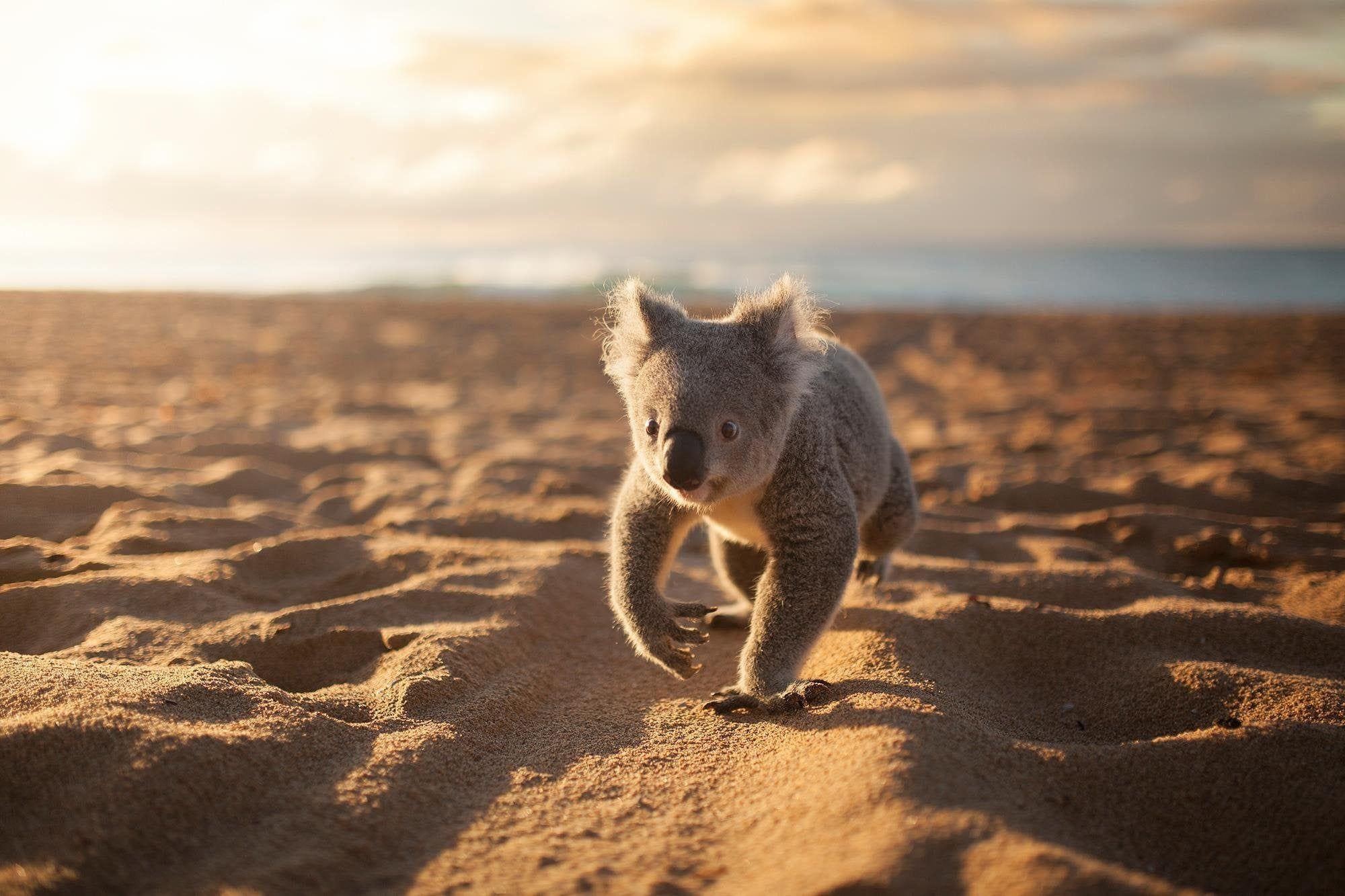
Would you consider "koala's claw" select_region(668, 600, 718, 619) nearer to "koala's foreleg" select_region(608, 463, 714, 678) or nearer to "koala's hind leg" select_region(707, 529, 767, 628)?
"koala's foreleg" select_region(608, 463, 714, 678)

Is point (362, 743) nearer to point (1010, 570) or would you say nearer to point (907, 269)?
point (1010, 570)

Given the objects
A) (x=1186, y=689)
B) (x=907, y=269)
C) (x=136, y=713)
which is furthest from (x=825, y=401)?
(x=907, y=269)

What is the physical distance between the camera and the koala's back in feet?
11.1

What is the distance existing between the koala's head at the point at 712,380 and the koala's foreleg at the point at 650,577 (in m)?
0.21

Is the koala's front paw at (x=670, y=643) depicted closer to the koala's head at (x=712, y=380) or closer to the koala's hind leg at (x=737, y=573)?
the koala's head at (x=712, y=380)

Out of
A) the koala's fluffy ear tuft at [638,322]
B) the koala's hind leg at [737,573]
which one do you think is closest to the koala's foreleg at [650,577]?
the koala's fluffy ear tuft at [638,322]

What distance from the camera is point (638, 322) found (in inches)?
134

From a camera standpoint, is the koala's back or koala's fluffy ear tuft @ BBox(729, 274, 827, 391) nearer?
koala's fluffy ear tuft @ BBox(729, 274, 827, 391)

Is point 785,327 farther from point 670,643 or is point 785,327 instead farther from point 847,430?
point 670,643

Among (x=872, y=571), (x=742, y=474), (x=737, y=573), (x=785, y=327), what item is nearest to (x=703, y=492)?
(x=742, y=474)

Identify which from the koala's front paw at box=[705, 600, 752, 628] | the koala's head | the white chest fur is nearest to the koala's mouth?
the koala's head

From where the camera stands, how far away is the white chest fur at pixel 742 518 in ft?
10.8

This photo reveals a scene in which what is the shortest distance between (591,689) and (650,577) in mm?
539

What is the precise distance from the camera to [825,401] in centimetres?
369
